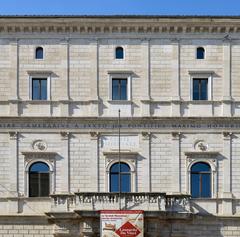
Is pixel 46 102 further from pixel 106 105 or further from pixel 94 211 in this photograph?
pixel 94 211

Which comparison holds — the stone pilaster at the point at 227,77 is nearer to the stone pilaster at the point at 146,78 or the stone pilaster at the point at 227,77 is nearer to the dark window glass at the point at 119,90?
the stone pilaster at the point at 146,78

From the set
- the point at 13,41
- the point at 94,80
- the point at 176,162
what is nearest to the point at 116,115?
the point at 94,80

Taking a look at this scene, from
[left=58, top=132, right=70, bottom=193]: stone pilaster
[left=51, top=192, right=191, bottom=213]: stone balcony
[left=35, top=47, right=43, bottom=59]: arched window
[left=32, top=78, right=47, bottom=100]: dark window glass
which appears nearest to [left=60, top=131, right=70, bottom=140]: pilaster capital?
[left=58, top=132, right=70, bottom=193]: stone pilaster

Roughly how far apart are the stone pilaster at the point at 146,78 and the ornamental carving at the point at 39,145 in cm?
552

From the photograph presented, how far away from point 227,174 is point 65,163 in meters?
8.59

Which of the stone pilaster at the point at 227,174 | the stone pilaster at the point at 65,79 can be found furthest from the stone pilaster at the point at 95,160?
the stone pilaster at the point at 227,174

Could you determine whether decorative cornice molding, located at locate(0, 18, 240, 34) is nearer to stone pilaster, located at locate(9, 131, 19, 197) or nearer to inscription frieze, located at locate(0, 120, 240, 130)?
inscription frieze, located at locate(0, 120, 240, 130)

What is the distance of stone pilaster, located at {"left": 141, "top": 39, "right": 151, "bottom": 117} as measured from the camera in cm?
4484

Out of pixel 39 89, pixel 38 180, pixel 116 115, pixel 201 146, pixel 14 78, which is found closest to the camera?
pixel 38 180

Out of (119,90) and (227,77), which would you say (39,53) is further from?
(227,77)

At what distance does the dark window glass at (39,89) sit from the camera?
45.2 m

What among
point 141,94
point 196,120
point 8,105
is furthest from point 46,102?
point 196,120

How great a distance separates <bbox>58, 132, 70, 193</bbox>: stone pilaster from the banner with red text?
321 centimetres

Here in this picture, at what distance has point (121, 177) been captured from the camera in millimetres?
44500
